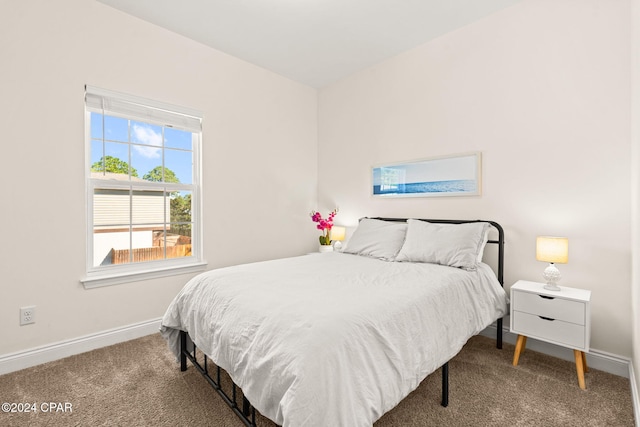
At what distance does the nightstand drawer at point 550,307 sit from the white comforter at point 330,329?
0.60ft

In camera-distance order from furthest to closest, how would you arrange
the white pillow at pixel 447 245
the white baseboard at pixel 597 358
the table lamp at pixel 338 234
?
the table lamp at pixel 338 234
the white pillow at pixel 447 245
the white baseboard at pixel 597 358

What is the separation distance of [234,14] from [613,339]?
389 cm

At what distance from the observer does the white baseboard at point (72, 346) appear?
213 cm

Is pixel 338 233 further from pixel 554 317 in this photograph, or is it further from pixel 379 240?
pixel 554 317

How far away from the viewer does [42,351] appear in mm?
2246

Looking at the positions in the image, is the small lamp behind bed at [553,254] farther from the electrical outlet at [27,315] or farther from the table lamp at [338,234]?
the electrical outlet at [27,315]

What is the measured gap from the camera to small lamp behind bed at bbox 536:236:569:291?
2.11m

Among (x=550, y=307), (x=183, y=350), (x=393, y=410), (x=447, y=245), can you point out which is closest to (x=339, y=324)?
(x=393, y=410)

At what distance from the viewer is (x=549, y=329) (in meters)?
2.04

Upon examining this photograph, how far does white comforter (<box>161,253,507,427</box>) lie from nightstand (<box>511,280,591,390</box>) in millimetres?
186

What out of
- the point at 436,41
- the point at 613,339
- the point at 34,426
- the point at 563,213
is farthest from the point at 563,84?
the point at 34,426

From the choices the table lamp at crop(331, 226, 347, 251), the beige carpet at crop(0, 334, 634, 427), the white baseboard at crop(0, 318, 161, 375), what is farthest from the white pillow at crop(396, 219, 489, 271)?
the white baseboard at crop(0, 318, 161, 375)

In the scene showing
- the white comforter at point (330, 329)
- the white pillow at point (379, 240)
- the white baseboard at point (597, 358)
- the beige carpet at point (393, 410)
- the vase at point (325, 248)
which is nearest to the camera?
the white comforter at point (330, 329)

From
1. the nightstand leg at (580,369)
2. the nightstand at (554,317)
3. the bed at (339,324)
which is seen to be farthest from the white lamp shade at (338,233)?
the nightstand leg at (580,369)
